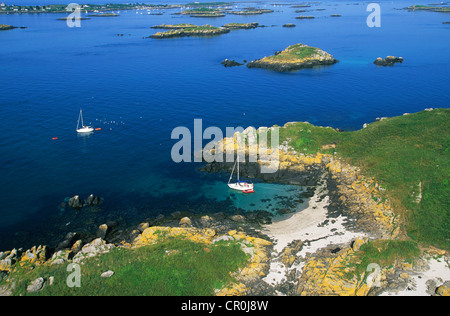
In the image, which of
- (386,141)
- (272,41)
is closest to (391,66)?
(272,41)

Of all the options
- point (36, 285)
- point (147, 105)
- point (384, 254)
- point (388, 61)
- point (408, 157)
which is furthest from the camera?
point (388, 61)

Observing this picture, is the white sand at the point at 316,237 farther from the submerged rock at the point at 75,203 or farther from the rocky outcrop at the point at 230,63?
the rocky outcrop at the point at 230,63


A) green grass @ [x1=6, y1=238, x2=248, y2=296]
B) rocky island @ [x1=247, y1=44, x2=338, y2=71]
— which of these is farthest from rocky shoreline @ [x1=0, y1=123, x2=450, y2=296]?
rocky island @ [x1=247, y1=44, x2=338, y2=71]

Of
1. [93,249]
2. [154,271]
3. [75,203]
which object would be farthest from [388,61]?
[93,249]

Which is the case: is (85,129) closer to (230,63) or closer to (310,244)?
(310,244)

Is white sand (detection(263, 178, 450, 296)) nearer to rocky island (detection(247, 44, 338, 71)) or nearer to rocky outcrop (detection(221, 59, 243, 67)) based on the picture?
rocky island (detection(247, 44, 338, 71))
